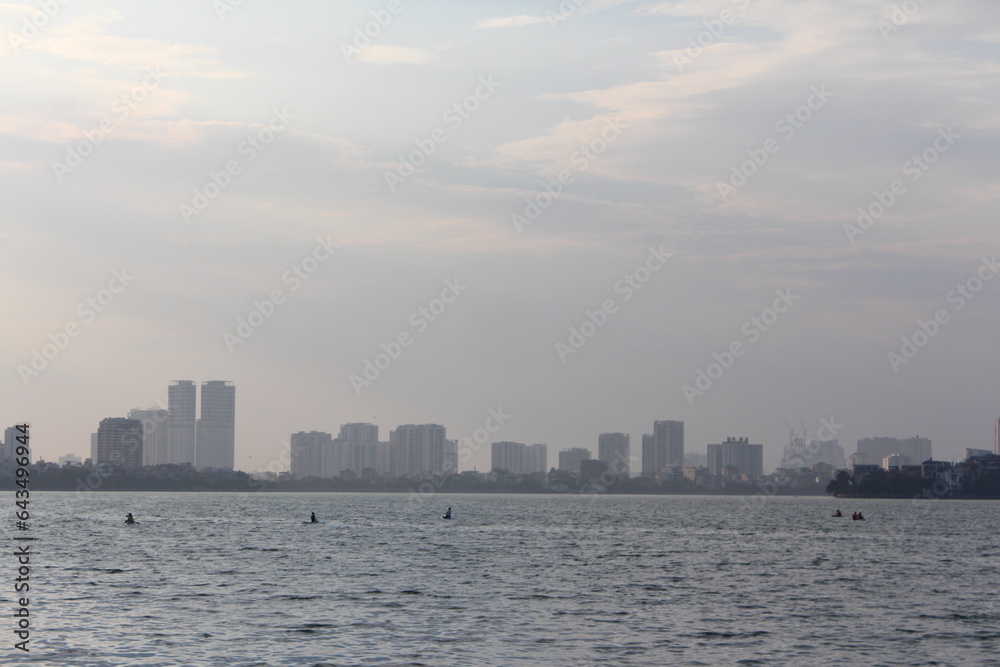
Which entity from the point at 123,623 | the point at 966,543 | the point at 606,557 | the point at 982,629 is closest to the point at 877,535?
the point at 966,543

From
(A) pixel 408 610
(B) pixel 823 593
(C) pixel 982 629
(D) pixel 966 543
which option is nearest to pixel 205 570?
(A) pixel 408 610

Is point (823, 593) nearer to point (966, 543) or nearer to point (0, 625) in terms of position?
point (0, 625)

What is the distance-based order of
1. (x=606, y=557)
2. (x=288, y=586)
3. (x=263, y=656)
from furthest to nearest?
(x=606, y=557) → (x=288, y=586) → (x=263, y=656)

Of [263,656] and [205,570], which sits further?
[205,570]

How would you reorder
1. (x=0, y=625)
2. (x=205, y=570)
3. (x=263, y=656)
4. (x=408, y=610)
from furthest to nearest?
1. (x=205, y=570)
2. (x=408, y=610)
3. (x=0, y=625)
4. (x=263, y=656)

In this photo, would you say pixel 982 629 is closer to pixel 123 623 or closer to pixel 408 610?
pixel 408 610

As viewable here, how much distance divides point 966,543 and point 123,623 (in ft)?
400

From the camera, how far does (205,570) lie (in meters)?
91.8

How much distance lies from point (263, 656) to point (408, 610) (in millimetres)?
17713

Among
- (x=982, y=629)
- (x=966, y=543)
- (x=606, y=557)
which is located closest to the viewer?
(x=982, y=629)

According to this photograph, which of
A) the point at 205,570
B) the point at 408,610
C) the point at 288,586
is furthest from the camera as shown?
the point at 205,570

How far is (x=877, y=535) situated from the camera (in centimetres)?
16475

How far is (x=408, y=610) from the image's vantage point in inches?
2613

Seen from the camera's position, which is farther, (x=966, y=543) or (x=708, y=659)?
(x=966, y=543)
